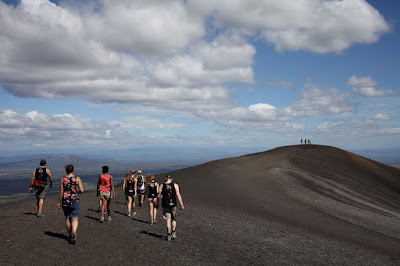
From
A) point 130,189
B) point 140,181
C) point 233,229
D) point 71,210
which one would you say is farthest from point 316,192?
point 71,210

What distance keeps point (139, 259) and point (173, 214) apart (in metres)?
2.29

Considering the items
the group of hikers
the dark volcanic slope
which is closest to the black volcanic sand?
the dark volcanic slope

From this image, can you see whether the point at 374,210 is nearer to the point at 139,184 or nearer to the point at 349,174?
the point at 349,174

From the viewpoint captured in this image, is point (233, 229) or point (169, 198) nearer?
point (169, 198)


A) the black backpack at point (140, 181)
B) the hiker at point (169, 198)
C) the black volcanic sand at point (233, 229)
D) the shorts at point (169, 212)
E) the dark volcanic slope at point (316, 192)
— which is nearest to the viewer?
the black volcanic sand at point (233, 229)

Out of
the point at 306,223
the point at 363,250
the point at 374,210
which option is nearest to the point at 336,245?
the point at 363,250

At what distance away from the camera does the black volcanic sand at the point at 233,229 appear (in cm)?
1043

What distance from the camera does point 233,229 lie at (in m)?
15.0

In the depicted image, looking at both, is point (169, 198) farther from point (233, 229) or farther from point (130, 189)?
point (130, 189)

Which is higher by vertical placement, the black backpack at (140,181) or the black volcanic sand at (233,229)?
the black backpack at (140,181)

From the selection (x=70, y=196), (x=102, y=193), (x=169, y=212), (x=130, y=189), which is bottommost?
(x=169, y=212)

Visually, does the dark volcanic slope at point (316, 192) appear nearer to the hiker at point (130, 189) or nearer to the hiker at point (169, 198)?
the hiker at point (130, 189)

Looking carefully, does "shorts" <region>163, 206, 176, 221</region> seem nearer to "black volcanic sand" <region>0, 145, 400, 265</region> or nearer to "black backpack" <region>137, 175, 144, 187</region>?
"black volcanic sand" <region>0, 145, 400, 265</region>

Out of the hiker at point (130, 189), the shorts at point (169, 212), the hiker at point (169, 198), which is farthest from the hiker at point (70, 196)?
the hiker at point (130, 189)
